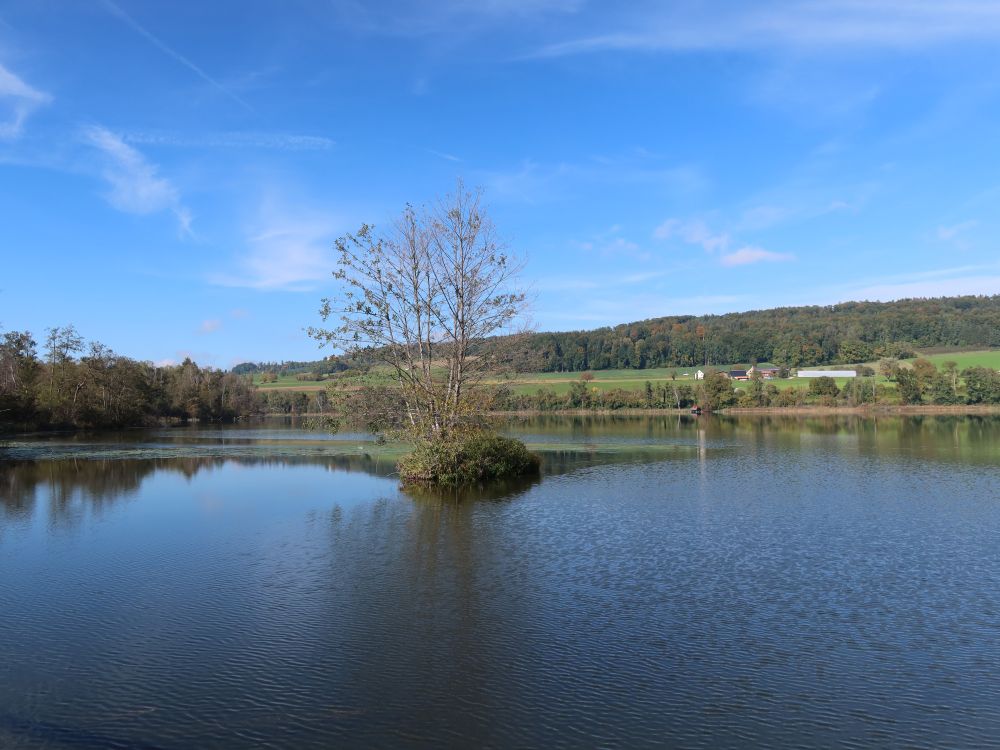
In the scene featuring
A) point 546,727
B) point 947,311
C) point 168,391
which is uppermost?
point 947,311

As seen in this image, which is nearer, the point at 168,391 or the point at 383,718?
the point at 383,718

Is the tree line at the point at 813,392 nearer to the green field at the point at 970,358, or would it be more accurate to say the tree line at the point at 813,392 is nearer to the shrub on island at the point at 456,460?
the green field at the point at 970,358

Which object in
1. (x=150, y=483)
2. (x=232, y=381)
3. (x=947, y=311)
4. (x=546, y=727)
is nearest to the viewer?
(x=546, y=727)

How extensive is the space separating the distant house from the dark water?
80447 mm

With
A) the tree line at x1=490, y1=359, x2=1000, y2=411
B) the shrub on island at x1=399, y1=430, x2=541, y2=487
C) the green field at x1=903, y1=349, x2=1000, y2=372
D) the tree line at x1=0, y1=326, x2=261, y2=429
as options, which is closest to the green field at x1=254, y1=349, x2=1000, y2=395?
the green field at x1=903, y1=349, x2=1000, y2=372

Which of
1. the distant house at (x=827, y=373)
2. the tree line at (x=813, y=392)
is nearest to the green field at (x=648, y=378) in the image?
the tree line at (x=813, y=392)

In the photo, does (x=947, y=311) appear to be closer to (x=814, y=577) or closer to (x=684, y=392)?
(x=684, y=392)

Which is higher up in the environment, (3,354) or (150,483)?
(3,354)

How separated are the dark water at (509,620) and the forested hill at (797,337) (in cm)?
8176

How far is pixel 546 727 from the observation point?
22.5 feet

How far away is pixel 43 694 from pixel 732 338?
119 metres

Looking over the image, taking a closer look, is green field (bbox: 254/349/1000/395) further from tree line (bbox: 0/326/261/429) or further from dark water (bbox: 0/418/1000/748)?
dark water (bbox: 0/418/1000/748)

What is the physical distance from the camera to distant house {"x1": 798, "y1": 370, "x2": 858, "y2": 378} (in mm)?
96262

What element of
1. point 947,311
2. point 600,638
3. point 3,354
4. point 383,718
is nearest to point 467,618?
point 600,638
